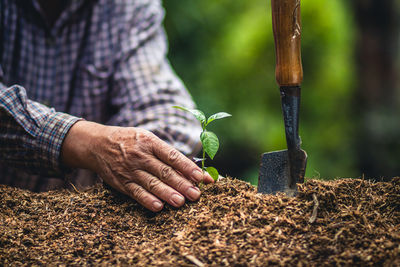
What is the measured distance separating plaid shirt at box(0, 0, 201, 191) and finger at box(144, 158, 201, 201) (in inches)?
22.2

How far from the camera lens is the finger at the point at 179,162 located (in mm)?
1499

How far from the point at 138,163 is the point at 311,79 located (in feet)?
13.3

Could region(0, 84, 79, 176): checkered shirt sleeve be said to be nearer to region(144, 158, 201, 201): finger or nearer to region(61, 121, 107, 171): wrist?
region(61, 121, 107, 171): wrist

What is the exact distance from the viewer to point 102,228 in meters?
1.37

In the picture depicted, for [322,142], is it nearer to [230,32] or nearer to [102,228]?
[230,32]

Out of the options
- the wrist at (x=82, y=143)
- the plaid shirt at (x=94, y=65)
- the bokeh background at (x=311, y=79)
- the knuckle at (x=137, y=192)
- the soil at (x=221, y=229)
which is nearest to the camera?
the soil at (x=221, y=229)

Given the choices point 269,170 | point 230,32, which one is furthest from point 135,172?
point 230,32

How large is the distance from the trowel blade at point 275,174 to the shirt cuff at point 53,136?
95 centimetres

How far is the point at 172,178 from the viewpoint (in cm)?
149

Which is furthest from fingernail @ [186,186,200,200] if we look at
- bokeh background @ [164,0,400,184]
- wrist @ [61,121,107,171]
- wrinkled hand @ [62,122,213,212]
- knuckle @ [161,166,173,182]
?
bokeh background @ [164,0,400,184]

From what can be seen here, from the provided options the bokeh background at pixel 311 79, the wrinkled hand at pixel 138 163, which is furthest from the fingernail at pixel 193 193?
the bokeh background at pixel 311 79

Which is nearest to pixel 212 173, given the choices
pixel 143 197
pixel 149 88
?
pixel 143 197

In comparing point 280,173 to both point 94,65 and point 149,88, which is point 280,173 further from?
point 94,65

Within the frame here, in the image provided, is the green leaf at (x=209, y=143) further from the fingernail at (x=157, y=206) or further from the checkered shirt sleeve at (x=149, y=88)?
the checkered shirt sleeve at (x=149, y=88)
